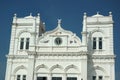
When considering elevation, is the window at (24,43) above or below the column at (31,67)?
above

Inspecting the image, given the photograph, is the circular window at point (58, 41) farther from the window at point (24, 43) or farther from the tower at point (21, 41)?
the window at point (24, 43)

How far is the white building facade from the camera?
151 feet

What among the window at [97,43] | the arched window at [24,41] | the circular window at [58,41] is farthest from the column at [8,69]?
the window at [97,43]

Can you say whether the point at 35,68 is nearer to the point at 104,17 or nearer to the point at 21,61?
the point at 21,61

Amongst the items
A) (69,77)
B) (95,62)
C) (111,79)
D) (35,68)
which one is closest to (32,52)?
(35,68)

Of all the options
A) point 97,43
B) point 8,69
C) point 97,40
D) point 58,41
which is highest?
point 97,40

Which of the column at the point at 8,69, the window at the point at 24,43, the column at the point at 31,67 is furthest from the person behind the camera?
the window at the point at 24,43

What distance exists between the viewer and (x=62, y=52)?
46344 millimetres

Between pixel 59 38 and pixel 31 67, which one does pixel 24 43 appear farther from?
pixel 59 38

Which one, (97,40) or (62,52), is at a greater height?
(97,40)

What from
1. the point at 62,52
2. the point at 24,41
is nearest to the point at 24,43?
the point at 24,41

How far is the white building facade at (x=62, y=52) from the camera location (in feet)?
151

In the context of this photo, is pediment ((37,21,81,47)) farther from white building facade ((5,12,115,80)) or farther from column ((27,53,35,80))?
column ((27,53,35,80))

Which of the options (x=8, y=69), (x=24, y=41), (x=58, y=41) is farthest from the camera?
(x=24, y=41)
